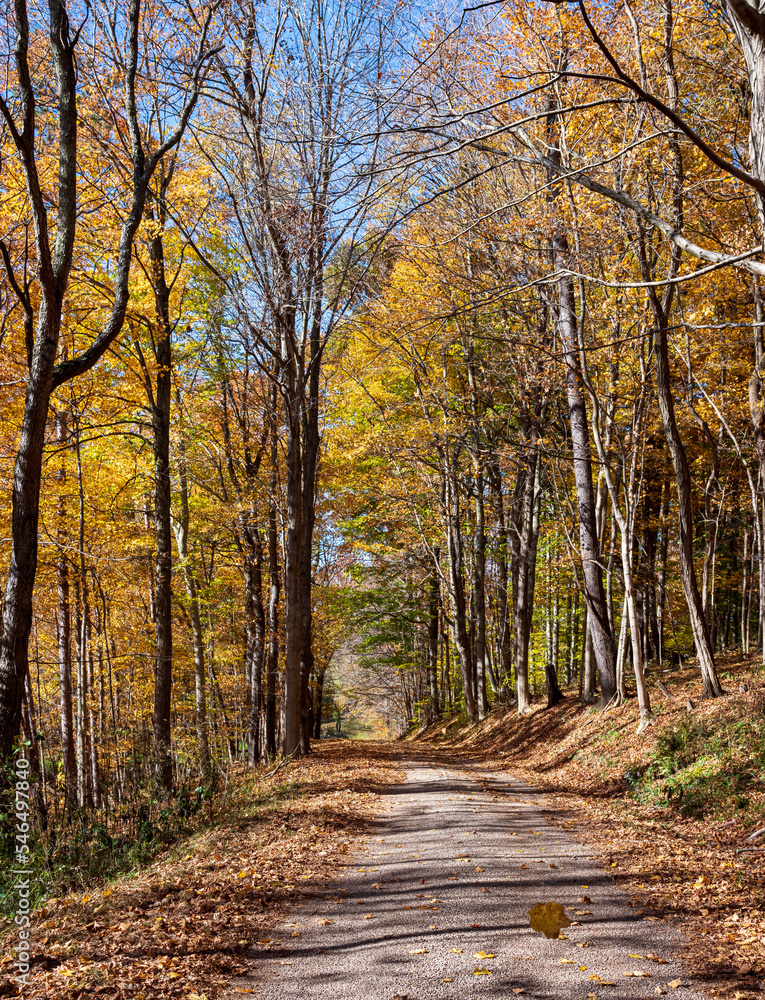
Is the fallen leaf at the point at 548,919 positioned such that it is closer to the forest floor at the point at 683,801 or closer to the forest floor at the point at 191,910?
the forest floor at the point at 683,801

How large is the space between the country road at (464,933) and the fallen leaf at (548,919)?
2.2 inches

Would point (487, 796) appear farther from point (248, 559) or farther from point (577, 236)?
point (248, 559)

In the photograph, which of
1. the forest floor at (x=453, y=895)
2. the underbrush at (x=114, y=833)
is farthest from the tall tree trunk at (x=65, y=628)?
the forest floor at (x=453, y=895)

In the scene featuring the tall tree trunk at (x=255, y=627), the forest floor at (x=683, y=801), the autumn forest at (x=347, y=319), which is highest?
the autumn forest at (x=347, y=319)

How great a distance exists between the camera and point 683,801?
25.7 feet

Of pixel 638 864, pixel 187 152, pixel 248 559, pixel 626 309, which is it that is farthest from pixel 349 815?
pixel 187 152

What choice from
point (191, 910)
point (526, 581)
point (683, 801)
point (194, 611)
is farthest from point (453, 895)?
point (526, 581)

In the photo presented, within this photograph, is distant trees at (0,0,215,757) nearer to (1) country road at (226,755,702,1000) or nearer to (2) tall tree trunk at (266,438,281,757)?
(1) country road at (226,755,702,1000)

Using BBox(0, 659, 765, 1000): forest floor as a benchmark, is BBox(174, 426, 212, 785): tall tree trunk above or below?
above

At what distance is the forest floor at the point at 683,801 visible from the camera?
169 inches

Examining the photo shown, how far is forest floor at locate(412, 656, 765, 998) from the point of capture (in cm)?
429

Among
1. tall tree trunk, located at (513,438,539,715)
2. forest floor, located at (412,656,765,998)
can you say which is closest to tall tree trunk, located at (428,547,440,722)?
tall tree trunk, located at (513,438,539,715)

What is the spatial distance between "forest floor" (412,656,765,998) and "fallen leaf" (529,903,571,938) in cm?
67

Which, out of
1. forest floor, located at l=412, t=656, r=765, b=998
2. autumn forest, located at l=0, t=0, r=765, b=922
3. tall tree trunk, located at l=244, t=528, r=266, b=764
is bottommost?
forest floor, located at l=412, t=656, r=765, b=998
